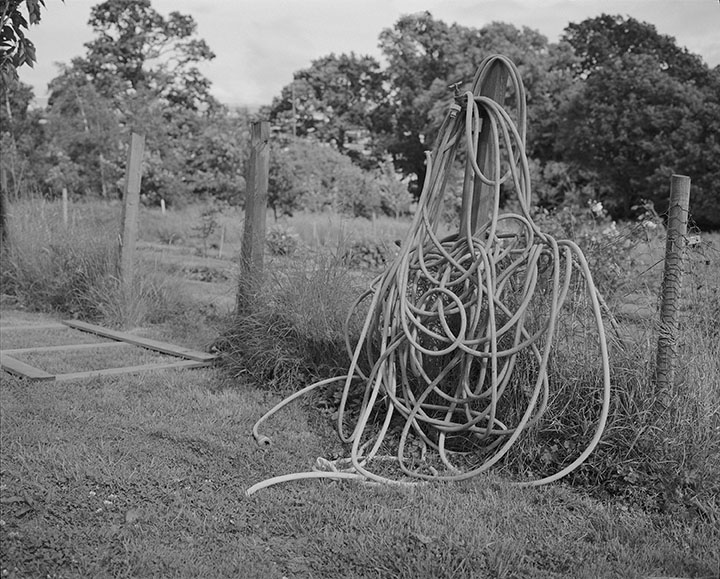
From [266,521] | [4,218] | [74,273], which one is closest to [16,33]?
[266,521]

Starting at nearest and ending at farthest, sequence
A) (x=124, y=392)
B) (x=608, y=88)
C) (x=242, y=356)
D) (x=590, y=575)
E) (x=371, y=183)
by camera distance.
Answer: (x=590, y=575) → (x=124, y=392) → (x=242, y=356) → (x=371, y=183) → (x=608, y=88)

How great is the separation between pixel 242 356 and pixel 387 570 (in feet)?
9.12

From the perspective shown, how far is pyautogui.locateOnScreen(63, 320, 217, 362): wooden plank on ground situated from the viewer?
18.4 ft

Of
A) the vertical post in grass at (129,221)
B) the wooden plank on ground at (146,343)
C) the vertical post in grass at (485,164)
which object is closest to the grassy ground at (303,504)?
the vertical post in grass at (485,164)

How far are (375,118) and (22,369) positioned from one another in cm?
3310

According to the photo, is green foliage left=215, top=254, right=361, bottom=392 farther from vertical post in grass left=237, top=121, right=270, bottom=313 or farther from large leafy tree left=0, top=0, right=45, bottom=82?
large leafy tree left=0, top=0, right=45, bottom=82

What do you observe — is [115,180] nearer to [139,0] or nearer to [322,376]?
[139,0]

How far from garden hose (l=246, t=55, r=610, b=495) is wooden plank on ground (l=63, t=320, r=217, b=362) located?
5.59 feet

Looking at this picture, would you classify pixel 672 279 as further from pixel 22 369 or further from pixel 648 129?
pixel 648 129

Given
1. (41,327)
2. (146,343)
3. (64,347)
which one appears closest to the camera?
(64,347)

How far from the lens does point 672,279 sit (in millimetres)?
3258

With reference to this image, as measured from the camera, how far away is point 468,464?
3508 millimetres

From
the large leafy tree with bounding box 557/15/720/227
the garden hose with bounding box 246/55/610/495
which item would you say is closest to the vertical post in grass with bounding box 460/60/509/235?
the garden hose with bounding box 246/55/610/495

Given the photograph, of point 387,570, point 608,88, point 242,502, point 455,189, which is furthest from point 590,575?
point 608,88
